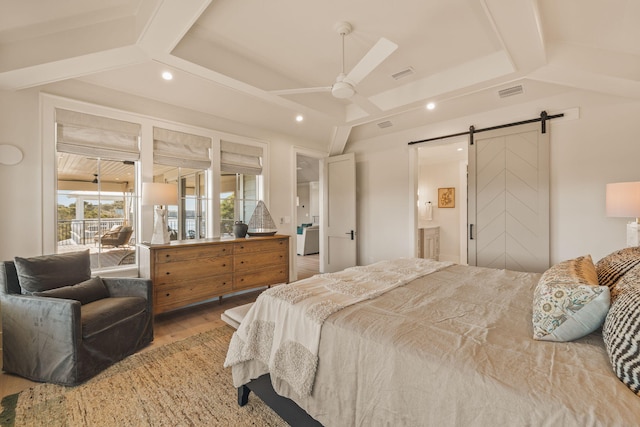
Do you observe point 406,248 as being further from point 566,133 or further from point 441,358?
point 441,358

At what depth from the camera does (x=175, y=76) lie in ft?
10.1

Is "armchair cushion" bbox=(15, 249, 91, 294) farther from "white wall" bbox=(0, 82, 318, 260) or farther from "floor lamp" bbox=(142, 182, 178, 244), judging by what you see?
"floor lamp" bbox=(142, 182, 178, 244)

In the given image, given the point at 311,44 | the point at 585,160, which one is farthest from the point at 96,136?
the point at 585,160

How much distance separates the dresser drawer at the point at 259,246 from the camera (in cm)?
363

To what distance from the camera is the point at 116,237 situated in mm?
3312

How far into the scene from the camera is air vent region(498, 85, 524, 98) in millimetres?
3361

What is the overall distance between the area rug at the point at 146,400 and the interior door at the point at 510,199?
343 centimetres

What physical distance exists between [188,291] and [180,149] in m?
1.82

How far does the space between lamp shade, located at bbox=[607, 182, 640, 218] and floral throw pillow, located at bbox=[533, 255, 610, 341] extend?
195cm

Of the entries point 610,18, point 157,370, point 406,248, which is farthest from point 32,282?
point 610,18

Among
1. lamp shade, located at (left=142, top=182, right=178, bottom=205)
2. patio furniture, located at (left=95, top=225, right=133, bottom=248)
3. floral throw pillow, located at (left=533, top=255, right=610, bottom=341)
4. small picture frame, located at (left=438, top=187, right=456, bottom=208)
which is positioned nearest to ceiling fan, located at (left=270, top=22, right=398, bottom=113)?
floral throw pillow, located at (left=533, top=255, right=610, bottom=341)

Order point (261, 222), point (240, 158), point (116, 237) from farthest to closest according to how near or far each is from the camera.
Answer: point (240, 158) < point (261, 222) < point (116, 237)

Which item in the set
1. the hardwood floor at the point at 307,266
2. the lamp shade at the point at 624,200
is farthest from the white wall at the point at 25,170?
the lamp shade at the point at 624,200

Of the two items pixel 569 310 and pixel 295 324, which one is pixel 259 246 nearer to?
pixel 295 324
